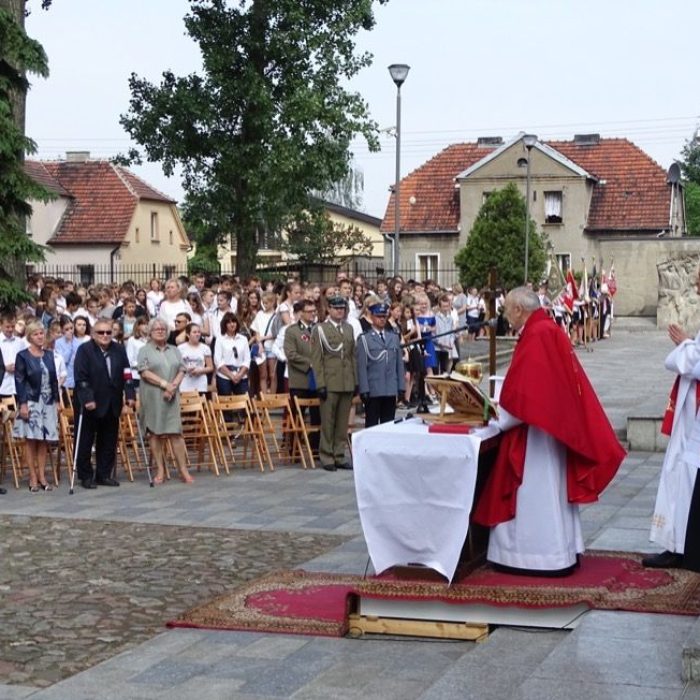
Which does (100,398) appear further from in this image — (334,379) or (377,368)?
(377,368)

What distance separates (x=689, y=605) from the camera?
7.83 meters

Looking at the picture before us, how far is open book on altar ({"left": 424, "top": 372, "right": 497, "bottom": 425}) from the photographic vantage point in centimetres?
866

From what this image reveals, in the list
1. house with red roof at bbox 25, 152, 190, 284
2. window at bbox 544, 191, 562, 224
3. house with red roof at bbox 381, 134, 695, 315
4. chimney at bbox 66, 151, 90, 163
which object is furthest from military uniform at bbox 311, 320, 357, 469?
chimney at bbox 66, 151, 90, 163

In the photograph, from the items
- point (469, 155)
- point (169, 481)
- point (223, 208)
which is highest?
point (469, 155)

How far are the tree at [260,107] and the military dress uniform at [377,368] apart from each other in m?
15.7

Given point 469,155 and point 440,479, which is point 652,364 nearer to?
point 440,479

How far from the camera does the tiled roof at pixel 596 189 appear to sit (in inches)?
2254

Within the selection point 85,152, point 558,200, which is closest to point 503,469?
point 558,200

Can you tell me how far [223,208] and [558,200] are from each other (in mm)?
28295

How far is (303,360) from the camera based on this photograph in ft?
53.1

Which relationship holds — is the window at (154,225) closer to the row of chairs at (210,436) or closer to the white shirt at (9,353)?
the row of chairs at (210,436)

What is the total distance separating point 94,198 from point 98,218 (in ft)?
4.45

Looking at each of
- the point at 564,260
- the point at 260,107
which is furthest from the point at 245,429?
the point at 564,260

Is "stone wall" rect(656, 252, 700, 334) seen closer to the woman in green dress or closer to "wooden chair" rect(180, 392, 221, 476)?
"wooden chair" rect(180, 392, 221, 476)
